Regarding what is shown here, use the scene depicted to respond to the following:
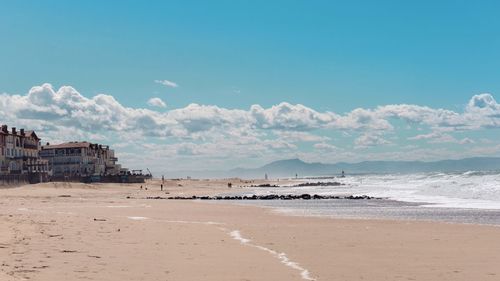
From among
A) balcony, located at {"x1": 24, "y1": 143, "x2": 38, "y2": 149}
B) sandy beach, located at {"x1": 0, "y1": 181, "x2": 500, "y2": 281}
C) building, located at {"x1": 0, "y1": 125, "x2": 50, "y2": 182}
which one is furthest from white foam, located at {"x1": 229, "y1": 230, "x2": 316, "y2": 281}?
balcony, located at {"x1": 24, "y1": 143, "x2": 38, "y2": 149}

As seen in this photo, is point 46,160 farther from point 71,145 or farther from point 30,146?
point 71,145

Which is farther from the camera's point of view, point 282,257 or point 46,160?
point 46,160

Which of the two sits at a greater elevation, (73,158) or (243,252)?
(73,158)

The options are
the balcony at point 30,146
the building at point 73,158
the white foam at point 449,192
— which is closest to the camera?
the white foam at point 449,192

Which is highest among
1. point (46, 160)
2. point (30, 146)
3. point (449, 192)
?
point (30, 146)

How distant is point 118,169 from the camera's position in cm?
16188

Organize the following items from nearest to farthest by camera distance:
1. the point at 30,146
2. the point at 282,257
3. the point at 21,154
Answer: the point at 282,257 → the point at 21,154 → the point at 30,146

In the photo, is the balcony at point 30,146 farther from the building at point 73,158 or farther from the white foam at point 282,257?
the white foam at point 282,257

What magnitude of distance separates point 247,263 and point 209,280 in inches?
105

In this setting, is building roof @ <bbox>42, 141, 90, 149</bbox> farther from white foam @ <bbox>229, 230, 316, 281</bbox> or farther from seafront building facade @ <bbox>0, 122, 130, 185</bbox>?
white foam @ <bbox>229, 230, 316, 281</bbox>

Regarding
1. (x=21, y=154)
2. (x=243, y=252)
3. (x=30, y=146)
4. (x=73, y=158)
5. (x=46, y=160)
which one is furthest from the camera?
(x=73, y=158)

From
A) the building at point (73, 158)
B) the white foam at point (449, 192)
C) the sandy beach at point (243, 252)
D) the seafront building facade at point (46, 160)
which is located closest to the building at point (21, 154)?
the seafront building facade at point (46, 160)

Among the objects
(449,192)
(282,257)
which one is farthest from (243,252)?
(449,192)

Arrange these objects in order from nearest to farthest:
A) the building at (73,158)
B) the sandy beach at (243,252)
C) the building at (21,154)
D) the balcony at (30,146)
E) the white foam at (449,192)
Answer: the sandy beach at (243,252) → the white foam at (449,192) → the building at (21,154) → the balcony at (30,146) → the building at (73,158)
